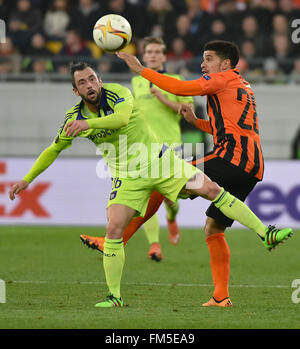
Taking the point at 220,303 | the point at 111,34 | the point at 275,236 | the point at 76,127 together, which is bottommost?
the point at 220,303

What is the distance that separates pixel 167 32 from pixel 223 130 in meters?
10.3

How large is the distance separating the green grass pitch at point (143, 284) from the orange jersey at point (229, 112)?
1.30 m

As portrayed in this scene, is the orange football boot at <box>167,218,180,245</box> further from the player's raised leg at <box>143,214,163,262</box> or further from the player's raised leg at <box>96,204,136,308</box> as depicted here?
the player's raised leg at <box>96,204,136,308</box>

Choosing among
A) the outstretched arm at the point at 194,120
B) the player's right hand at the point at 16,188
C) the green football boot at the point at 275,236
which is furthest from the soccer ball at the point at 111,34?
→ the green football boot at the point at 275,236

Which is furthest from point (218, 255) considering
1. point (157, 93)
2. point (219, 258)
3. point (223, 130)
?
point (157, 93)

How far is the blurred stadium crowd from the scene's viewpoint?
16828mm

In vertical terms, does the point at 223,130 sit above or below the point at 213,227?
above

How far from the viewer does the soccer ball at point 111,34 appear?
738 cm

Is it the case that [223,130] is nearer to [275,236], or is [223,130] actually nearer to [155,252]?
[275,236]

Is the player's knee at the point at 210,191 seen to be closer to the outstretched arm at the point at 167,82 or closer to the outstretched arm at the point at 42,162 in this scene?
the outstretched arm at the point at 167,82

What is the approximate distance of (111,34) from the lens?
→ 7363 millimetres

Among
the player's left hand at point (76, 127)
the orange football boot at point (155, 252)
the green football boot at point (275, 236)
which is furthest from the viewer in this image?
the orange football boot at point (155, 252)
